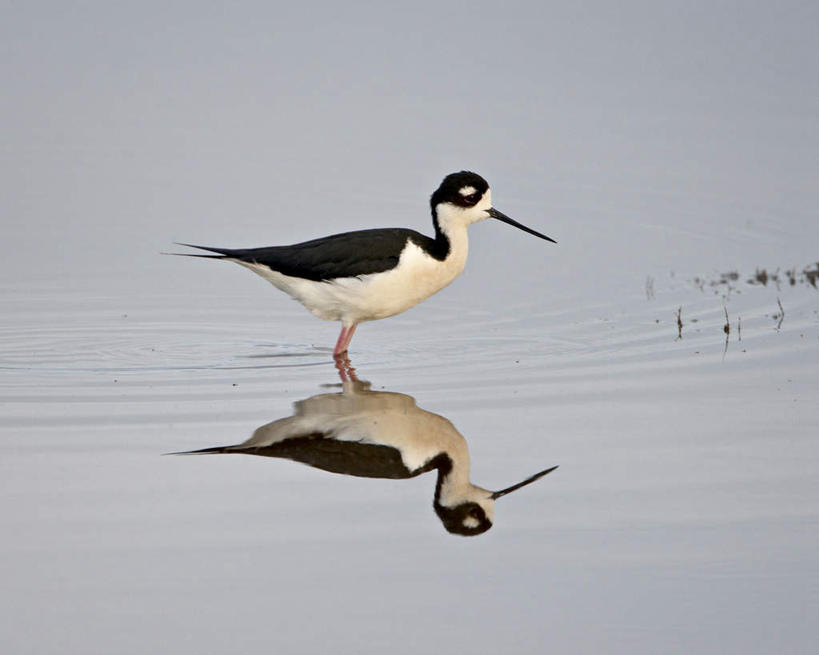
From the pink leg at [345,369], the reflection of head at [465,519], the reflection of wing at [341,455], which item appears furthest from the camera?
the pink leg at [345,369]

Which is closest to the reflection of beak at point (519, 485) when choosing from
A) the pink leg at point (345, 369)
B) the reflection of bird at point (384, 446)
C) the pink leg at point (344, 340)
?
the reflection of bird at point (384, 446)

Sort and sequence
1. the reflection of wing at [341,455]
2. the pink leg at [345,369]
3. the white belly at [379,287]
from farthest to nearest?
the white belly at [379,287] < the pink leg at [345,369] < the reflection of wing at [341,455]

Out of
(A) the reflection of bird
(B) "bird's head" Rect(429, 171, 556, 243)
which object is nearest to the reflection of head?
(A) the reflection of bird

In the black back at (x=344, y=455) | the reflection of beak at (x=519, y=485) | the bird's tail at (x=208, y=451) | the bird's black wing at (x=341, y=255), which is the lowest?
the reflection of beak at (x=519, y=485)

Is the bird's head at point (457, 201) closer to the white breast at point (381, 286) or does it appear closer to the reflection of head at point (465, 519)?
the white breast at point (381, 286)

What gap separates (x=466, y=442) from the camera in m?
6.71

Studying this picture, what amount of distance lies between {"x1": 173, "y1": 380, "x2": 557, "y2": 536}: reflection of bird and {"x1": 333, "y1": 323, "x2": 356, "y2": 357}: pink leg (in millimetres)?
1304

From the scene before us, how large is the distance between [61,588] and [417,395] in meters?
2.94

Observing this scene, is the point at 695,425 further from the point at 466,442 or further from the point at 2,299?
the point at 2,299

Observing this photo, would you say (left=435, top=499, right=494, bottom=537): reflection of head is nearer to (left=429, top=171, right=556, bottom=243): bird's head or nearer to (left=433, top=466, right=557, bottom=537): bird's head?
(left=433, top=466, right=557, bottom=537): bird's head

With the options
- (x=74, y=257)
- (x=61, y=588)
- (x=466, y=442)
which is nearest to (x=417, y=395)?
(x=466, y=442)

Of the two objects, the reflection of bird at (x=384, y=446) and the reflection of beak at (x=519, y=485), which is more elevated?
the reflection of bird at (x=384, y=446)

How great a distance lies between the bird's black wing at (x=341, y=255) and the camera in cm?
894

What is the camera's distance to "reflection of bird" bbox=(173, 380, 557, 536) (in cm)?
593
